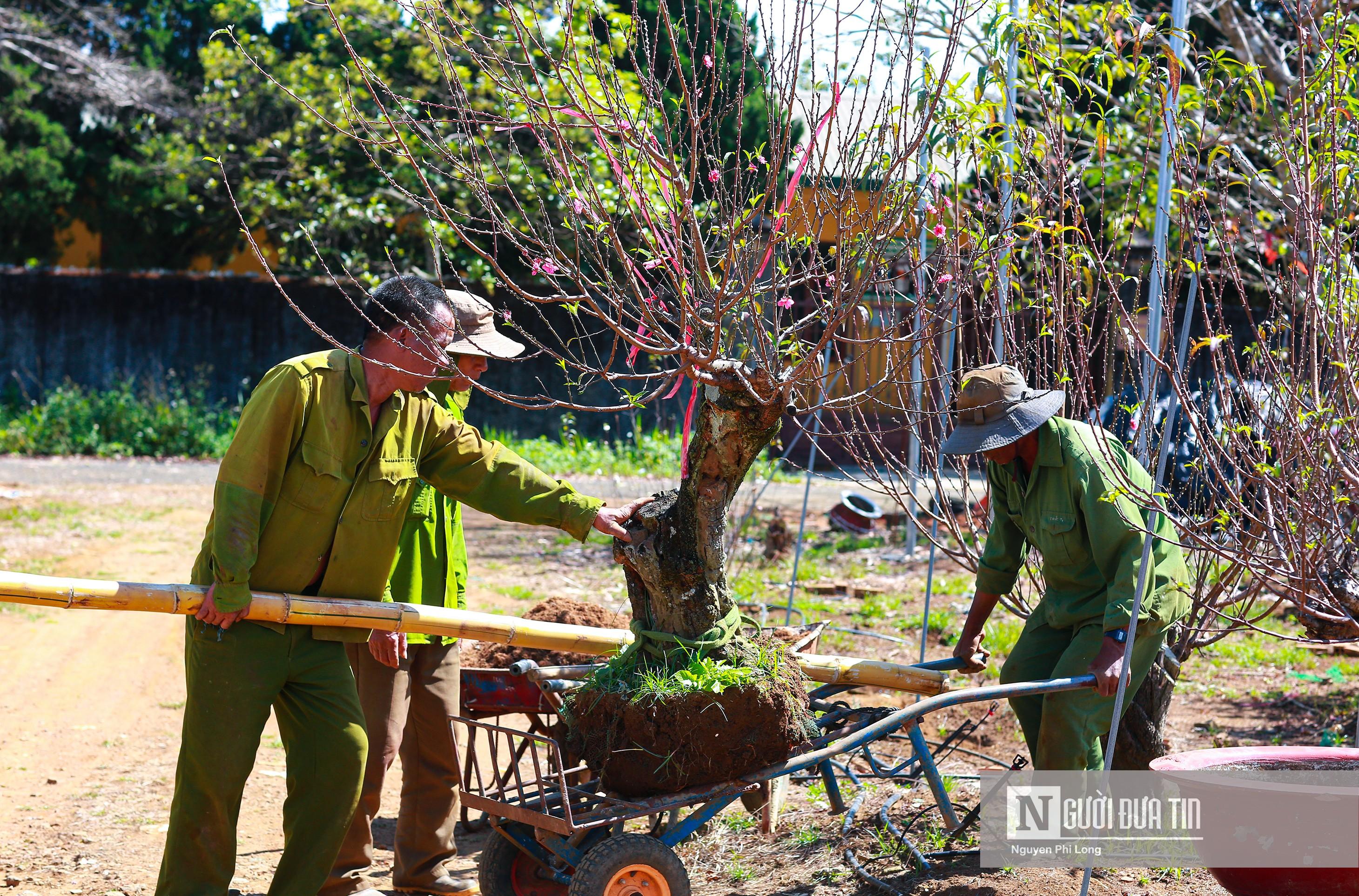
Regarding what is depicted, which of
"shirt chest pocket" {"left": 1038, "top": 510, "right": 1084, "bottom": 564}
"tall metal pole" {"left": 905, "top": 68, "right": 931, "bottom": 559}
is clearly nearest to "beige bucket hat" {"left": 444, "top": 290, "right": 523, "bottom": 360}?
"tall metal pole" {"left": 905, "top": 68, "right": 931, "bottom": 559}

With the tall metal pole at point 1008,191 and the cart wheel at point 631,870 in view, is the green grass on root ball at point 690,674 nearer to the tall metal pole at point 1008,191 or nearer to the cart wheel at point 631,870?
the cart wheel at point 631,870

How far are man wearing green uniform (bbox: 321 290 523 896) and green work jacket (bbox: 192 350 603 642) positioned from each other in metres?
0.39

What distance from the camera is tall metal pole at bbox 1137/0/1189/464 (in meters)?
3.61

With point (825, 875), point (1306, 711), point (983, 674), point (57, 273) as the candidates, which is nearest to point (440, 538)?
point (825, 875)

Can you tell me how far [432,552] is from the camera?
14.9ft

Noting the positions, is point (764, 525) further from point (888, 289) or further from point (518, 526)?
point (888, 289)

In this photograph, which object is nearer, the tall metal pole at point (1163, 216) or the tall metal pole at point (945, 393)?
the tall metal pole at point (1163, 216)

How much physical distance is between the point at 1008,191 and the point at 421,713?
295 centimetres

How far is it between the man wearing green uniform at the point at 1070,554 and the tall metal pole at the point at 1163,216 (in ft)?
0.95

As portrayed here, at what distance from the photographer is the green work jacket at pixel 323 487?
3.57 meters

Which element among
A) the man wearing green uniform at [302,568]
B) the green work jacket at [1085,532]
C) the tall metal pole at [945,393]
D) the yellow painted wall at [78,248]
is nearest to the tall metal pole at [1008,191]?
the tall metal pole at [945,393]

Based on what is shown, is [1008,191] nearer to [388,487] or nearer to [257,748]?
[388,487]

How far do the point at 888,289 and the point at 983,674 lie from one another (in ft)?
11.4

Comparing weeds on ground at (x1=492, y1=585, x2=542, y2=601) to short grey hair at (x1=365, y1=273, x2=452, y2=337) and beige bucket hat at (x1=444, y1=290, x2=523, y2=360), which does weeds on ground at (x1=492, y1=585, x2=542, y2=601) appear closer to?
beige bucket hat at (x1=444, y1=290, x2=523, y2=360)
